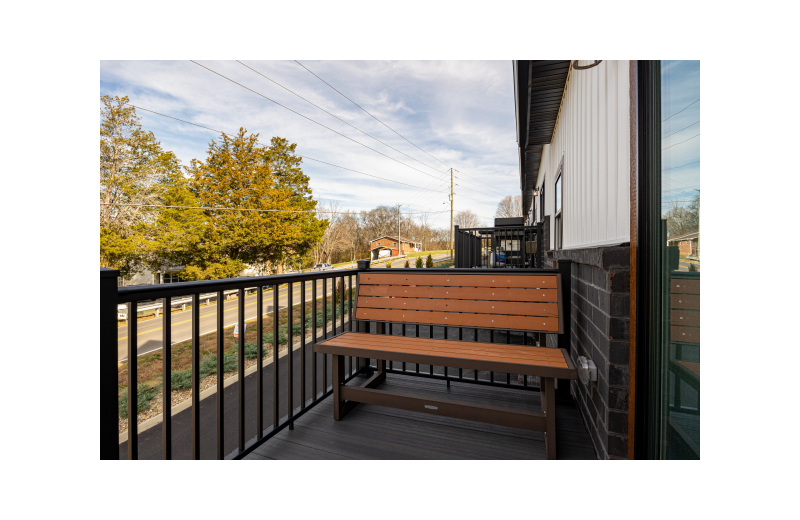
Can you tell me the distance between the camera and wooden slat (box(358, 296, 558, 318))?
6.85 feet

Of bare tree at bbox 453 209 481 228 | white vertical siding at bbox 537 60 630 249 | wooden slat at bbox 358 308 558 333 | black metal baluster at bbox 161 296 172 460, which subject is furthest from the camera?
bare tree at bbox 453 209 481 228

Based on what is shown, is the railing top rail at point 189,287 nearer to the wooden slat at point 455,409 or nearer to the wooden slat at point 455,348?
the wooden slat at point 455,348

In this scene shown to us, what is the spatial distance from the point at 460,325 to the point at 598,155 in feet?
4.81

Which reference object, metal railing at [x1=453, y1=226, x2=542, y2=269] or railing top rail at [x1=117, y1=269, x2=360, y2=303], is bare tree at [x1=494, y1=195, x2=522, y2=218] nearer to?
metal railing at [x1=453, y1=226, x2=542, y2=269]

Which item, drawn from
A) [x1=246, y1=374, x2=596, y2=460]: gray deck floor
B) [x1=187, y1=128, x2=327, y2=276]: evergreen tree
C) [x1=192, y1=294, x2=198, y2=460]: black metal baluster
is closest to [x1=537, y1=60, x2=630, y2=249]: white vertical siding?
[x1=246, y1=374, x2=596, y2=460]: gray deck floor

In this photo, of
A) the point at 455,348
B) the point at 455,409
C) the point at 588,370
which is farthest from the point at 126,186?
the point at 588,370

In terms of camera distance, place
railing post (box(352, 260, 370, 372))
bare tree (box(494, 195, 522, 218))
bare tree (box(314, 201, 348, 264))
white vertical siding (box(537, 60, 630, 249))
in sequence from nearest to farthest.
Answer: white vertical siding (box(537, 60, 630, 249)), railing post (box(352, 260, 370, 372)), bare tree (box(494, 195, 522, 218)), bare tree (box(314, 201, 348, 264))

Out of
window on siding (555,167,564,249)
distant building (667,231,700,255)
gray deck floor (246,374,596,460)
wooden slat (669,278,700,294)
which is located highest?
window on siding (555,167,564,249)

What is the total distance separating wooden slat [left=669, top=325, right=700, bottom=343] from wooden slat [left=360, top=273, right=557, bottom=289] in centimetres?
105

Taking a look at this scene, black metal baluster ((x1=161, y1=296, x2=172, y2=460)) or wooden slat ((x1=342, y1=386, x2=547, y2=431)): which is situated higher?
black metal baluster ((x1=161, y1=296, x2=172, y2=460))

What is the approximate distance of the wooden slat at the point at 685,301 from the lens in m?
0.97

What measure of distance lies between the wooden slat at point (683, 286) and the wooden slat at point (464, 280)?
3.46 feet

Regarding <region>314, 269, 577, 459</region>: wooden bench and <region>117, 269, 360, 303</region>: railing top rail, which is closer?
<region>117, 269, 360, 303</region>: railing top rail

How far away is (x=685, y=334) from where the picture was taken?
1.01 m
